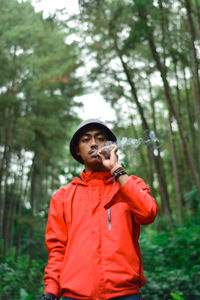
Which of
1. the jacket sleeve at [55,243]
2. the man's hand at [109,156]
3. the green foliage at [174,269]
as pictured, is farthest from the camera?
the green foliage at [174,269]

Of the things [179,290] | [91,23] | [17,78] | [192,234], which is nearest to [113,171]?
[179,290]

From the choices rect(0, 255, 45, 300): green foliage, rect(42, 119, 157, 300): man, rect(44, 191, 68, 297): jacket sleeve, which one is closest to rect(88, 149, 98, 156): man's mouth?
rect(42, 119, 157, 300): man

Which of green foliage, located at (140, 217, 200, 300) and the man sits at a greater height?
the man

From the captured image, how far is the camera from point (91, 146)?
2.10 meters

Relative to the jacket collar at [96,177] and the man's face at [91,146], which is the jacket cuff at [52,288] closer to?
the jacket collar at [96,177]

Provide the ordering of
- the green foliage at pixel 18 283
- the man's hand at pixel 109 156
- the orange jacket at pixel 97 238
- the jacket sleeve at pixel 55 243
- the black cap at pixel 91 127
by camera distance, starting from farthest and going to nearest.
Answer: the green foliage at pixel 18 283
the black cap at pixel 91 127
the man's hand at pixel 109 156
the jacket sleeve at pixel 55 243
the orange jacket at pixel 97 238

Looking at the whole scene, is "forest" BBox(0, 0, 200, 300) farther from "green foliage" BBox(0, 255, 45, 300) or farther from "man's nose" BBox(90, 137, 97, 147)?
"man's nose" BBox(90, 137, 97, 147)

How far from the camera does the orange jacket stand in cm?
164

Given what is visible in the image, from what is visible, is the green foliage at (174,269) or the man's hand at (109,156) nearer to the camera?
the man's hand at (109,156)

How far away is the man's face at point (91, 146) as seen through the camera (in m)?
2.08

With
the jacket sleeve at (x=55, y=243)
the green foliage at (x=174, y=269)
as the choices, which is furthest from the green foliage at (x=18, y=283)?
the jacket sleeve at (x=55, y=243)

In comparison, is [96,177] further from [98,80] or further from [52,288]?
[98,80]

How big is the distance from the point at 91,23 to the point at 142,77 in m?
3.21

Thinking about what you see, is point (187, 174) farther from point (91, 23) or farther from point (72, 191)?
point (72, 191)
